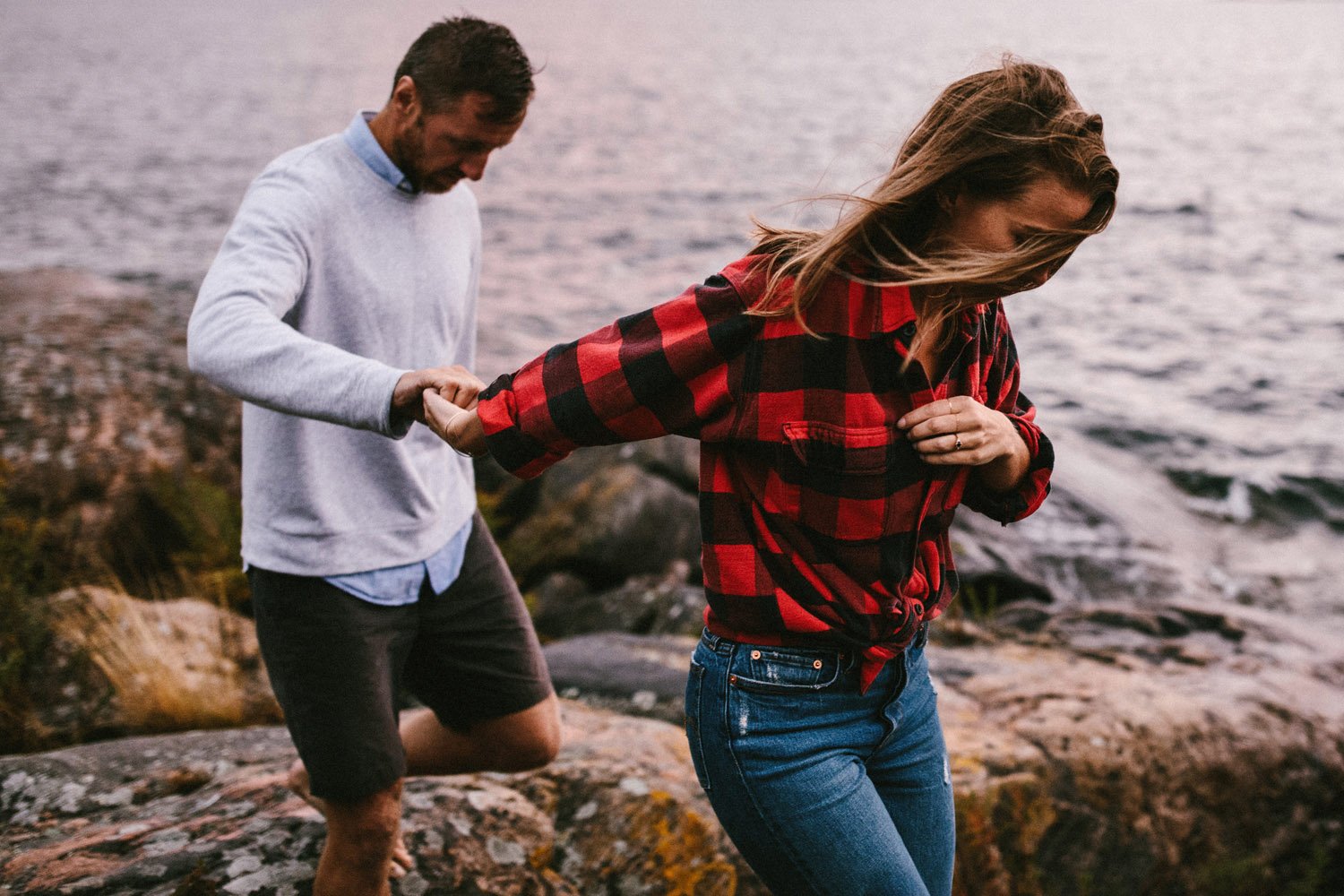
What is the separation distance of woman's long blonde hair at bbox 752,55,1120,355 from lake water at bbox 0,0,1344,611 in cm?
19

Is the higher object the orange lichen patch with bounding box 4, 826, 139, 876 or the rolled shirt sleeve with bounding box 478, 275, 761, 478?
the rolled shirt sleeve with bounding box 478, 275, 761, 478

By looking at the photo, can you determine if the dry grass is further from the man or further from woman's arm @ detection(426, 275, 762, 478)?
woman's arm @ detection(426, 275, 762, 478)

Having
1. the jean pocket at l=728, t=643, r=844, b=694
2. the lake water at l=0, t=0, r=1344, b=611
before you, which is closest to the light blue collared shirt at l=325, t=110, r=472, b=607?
the jean pocket at l=728, t=643, r=844, b=694

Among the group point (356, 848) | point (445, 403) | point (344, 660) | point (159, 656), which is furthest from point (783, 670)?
point (159, 656)

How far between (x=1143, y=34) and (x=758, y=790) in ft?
186

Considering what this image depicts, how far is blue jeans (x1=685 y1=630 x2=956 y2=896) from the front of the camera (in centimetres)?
203

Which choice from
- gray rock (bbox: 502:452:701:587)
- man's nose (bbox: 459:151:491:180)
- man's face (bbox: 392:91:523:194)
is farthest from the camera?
gray rock (bbox: 502:452:701:587)

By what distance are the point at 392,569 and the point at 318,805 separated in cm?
83

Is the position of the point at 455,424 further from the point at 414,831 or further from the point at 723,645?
the point at 414,831

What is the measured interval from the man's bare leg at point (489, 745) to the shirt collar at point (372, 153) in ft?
5.19

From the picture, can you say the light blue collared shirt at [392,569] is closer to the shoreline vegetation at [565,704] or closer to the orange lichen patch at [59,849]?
the shoreline vegetation at [565,704]

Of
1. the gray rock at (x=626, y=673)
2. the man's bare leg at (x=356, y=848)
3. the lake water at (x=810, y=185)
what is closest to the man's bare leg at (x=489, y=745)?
the man's bare leg at (x=356, y=848)

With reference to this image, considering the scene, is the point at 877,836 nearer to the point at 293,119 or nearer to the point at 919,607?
the point at 919,607

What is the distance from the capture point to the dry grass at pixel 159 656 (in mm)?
4488
